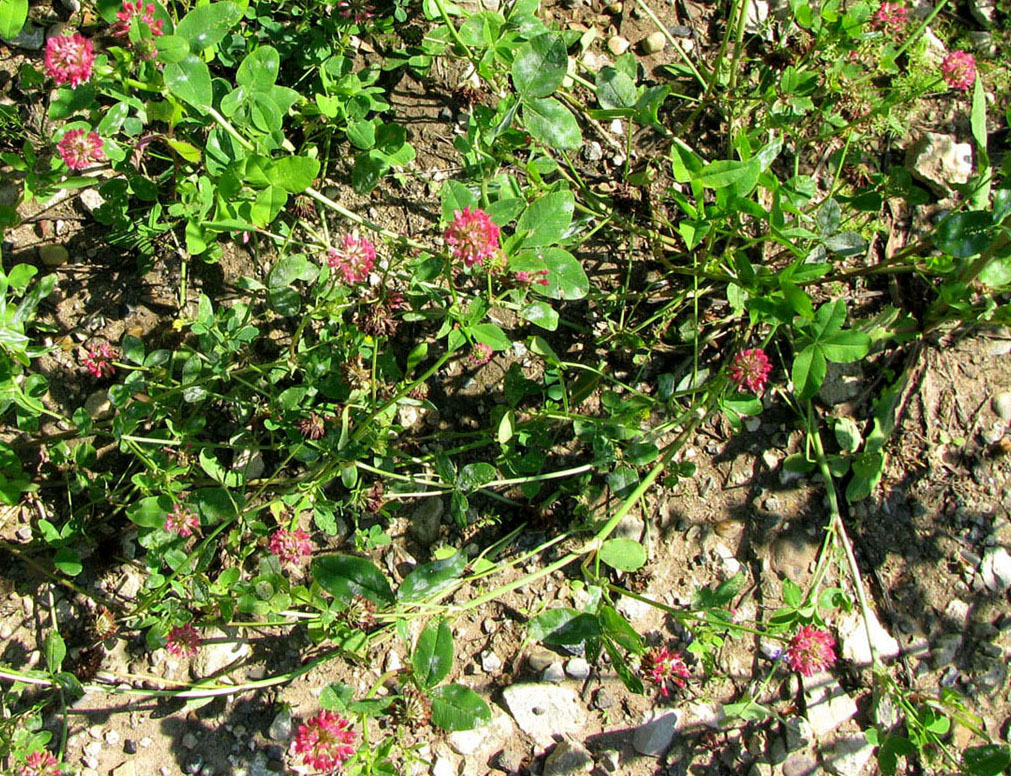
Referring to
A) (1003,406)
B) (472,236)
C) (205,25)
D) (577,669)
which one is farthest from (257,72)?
(1003,406)

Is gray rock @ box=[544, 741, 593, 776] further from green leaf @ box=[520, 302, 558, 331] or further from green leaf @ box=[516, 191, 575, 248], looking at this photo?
→ green leaf @ box=[516, 191, 575, 248]

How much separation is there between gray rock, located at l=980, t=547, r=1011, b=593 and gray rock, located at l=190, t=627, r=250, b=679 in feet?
9.60

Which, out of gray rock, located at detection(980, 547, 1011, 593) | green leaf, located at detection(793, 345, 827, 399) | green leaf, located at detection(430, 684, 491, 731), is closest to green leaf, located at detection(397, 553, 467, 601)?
green leaf, located at detection(430, 684, 491, 731)

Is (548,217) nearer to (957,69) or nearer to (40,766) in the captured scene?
(957,69)

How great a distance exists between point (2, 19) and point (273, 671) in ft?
7.88

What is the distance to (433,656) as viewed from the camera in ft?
7.88

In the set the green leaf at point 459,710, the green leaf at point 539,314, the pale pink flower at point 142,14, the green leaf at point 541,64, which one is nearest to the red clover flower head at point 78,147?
the pale pink flower at point 142,14

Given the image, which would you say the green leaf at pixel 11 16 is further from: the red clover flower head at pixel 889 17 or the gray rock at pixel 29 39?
the red clover flower head at pixel 889 17

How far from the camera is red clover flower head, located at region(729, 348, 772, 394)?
2.80 m

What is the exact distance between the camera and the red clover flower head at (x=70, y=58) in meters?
2.37

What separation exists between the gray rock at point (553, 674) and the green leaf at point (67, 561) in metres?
1.76

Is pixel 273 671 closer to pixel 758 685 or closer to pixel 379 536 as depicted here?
pixel 379 536

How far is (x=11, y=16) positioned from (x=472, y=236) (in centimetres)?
167

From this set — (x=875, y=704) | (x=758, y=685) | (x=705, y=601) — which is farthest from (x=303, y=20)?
(x=875, y=704)
